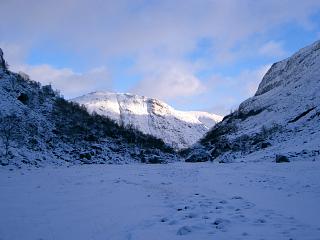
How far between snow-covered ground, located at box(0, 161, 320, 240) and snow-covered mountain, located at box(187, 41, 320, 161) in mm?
19045

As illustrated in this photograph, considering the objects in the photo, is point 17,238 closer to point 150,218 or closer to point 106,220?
point 106,220

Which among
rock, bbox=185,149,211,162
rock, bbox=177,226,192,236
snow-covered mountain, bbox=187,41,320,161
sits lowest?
rock, bbox=177,226,192,236

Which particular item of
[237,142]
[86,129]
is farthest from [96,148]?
[237,142]

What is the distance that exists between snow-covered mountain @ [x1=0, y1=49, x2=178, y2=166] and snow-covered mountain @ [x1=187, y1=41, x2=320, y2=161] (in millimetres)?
11724

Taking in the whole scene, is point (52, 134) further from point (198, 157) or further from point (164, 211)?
point (164, 211)

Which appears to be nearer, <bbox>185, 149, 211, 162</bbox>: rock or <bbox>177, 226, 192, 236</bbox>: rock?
<bbox>177, 226, 192, 236</bbox>: rock

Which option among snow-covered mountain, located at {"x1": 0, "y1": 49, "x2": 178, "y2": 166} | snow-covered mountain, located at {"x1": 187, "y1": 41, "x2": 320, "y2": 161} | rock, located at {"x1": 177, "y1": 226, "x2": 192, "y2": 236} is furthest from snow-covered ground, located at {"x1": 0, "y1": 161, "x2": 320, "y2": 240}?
snow-covered mountain, located at {"x1": 187, "y1": 41, "x2": 320, "y2": 161}

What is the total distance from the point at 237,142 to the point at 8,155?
55.8 m

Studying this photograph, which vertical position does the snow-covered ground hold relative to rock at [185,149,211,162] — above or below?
below

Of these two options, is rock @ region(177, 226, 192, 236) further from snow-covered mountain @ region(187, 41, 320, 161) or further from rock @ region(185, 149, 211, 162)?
rock @ region(185, 149, 211, 162)

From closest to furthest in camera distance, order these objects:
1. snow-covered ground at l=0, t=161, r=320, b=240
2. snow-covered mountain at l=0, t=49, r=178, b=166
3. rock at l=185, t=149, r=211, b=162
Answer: snow-covered ground at l=0, t=161, r=320, b=240 → snow-covered mountain at l=0, t=49, r=178, b=166 → rock at l=185, t=149, r=211, b=162

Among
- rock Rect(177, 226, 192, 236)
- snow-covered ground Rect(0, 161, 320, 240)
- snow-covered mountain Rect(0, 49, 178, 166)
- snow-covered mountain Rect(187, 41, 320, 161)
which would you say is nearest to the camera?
rock Rect(177, 226, 192, 236)

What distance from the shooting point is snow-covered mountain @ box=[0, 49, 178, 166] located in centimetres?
3741

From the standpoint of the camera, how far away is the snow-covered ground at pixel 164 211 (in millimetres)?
7855
